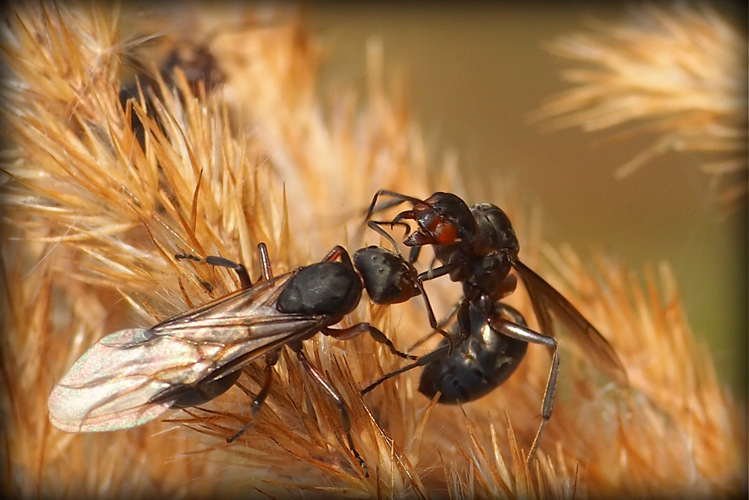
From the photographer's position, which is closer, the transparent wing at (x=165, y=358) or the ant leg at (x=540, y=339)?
the transparent wing at (x=165, y=358)

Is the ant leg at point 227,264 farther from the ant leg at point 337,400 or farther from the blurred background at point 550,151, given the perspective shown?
the blurred background at point 550,151

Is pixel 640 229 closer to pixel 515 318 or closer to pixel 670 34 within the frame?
pixel 670 34

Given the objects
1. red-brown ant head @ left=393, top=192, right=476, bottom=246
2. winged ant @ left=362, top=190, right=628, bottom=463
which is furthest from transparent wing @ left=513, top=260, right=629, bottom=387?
red-brown ant head @ left=393, top=192, right=476, bottom=246

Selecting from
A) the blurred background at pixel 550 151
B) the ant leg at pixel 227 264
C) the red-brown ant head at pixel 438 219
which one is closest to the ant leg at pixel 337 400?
the ant leg at pixel 227 264

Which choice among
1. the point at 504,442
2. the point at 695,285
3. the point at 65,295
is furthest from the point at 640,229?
the point at 65,295

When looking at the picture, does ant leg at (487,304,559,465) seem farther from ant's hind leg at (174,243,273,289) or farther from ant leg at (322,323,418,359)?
ant's hind leg at (174,243,273,289)
